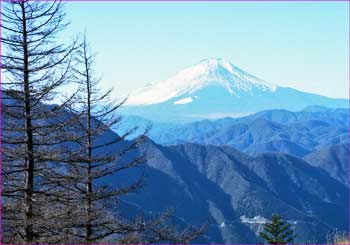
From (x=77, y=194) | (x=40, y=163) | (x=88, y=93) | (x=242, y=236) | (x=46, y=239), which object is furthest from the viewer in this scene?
(x=242, y=236)

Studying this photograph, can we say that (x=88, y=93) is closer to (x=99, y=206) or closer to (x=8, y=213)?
Answer: (x=99, y=206)

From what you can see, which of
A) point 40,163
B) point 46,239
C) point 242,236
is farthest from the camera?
point 242,236

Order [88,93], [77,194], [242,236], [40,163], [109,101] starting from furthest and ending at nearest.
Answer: [242,236] < [109,101] < [88,93] < [77,194] < [40,163]

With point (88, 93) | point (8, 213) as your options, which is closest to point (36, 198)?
point (8, 213)

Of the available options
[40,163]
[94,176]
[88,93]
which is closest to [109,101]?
[88,93]

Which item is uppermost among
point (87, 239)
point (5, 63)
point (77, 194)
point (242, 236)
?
point (5, 63)

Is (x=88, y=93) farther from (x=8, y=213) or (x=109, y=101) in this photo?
(x=8, y=213)

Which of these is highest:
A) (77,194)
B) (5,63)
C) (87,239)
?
(5,63)

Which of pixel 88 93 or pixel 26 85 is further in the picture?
A: pixel 88 93

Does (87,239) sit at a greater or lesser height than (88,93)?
lesser
